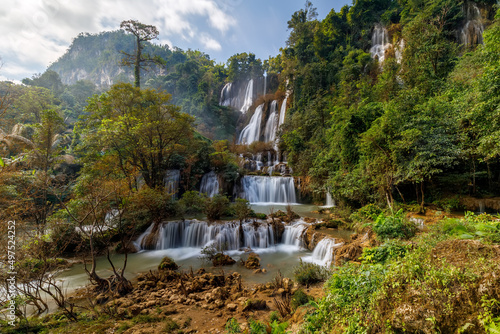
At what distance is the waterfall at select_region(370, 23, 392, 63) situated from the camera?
2227cm

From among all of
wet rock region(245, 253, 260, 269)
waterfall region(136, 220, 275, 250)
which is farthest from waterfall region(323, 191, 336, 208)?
wet rock region(245, 253, 260, 269)

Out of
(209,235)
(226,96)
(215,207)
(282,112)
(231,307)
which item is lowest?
(231,307)

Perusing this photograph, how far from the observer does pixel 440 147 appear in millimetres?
8023

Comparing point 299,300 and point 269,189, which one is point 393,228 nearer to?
point 299,300

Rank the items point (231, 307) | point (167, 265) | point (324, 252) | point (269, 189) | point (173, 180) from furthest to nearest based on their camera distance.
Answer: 1. point (269, 189)
2. point (173, 180)
3. point (324, 252)
4. point (167, 265)
5. point (231, 307)

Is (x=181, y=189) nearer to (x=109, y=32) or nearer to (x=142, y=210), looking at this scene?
(x=142, y=210)

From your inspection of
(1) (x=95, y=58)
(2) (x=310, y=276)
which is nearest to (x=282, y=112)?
(2) (x=310, y=276)

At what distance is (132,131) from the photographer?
1190cm

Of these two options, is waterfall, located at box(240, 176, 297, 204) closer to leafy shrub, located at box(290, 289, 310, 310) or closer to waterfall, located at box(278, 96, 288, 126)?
waterfall, located at box(278, 96, 288, 126)

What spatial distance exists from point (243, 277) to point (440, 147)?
9.14 metres

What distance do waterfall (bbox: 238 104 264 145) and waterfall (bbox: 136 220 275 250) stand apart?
20.6 meters

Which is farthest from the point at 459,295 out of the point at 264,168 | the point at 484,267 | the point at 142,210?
the point at 264,168

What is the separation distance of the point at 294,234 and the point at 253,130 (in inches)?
912

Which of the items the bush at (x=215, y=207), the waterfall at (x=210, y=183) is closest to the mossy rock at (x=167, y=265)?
the bush at (x=215, y=207)
